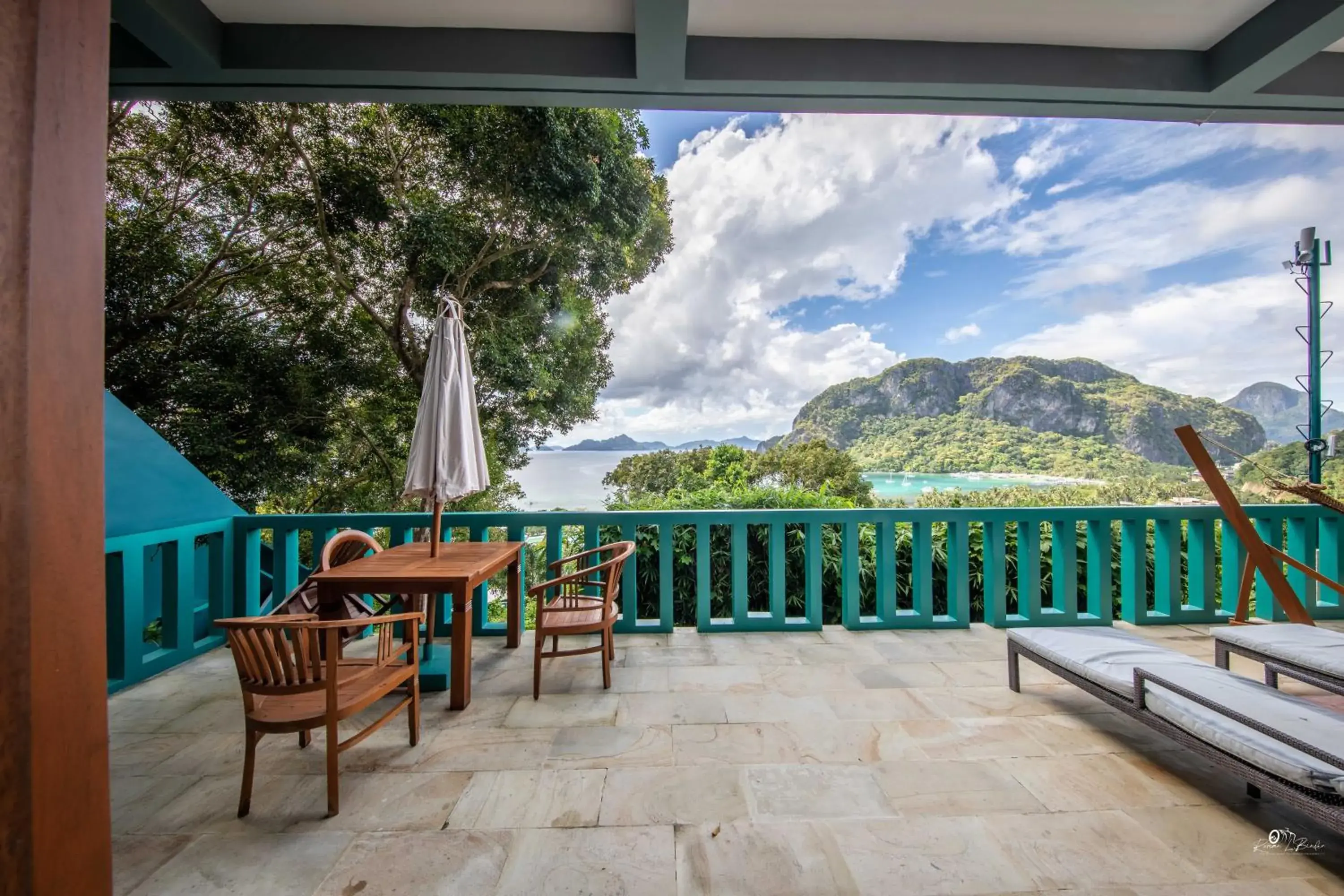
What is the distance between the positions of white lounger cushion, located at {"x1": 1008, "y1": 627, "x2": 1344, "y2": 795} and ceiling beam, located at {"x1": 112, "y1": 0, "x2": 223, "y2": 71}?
5391mm

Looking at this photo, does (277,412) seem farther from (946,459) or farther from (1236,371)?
(1236,371)

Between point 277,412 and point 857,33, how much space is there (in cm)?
814

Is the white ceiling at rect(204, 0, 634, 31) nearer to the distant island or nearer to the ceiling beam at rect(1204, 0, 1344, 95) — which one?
the ceiling beam at rect(1204, 0, 1344, 95)

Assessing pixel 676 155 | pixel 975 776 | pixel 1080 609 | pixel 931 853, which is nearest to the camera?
pixel 931 853

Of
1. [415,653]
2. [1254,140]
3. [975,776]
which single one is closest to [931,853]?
[975,776]

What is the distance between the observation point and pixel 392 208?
700cm

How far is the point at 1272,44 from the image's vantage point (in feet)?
8.65

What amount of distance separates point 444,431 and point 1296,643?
4.52m

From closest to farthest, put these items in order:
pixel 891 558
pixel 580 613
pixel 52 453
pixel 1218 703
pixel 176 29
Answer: pixel 52 453
pixel 1218 703
pixel 176 29
pixel 580 613
pixel 891 558

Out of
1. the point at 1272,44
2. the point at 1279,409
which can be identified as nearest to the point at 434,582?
the point at 1272,44

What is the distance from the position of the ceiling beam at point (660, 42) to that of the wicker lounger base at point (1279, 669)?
162 inches

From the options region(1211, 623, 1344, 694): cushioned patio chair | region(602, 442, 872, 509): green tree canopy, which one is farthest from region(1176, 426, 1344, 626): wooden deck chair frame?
region(602, 442, 872, 509): green tree canopy

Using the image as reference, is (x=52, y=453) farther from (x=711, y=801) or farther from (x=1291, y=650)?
(x=1291, y=650)

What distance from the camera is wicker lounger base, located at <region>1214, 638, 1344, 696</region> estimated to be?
221 centimetres
